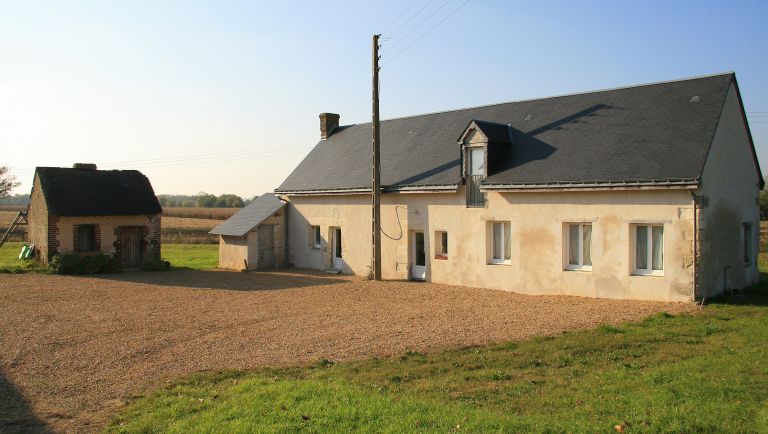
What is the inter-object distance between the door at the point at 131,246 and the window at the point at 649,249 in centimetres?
2032

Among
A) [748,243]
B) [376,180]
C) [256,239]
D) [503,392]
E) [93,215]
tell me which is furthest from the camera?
[256,239]

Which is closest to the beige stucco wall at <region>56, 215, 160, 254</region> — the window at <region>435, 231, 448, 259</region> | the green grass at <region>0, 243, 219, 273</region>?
the green grass at <region>0, 243, 219, 273</region>

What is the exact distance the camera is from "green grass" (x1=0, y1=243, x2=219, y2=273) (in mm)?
24709

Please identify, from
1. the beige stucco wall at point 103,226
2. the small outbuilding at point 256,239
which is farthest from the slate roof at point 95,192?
the small outbuilding at point 256,239

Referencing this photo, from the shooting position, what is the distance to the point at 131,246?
2672 cm

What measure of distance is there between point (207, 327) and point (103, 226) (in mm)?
15093

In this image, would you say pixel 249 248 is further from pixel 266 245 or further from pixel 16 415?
pixel 16 415

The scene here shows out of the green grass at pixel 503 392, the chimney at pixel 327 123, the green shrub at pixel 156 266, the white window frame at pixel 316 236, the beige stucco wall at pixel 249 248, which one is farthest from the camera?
the chimney at pixel 327 123

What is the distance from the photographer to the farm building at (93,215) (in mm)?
24641

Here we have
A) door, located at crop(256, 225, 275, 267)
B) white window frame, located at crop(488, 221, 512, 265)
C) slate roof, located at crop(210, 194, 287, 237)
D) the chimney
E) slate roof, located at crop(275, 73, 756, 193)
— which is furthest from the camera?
the chimney

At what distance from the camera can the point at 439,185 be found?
19922 mm

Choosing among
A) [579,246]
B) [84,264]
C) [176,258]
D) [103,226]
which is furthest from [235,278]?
[579,246]

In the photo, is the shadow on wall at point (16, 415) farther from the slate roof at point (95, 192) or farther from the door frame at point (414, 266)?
the slate roof at point (95, 192)

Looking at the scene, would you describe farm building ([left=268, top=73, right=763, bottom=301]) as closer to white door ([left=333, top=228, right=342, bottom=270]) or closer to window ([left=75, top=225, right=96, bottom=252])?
white door ([left=333, top=228, right=342, bottom=270])
